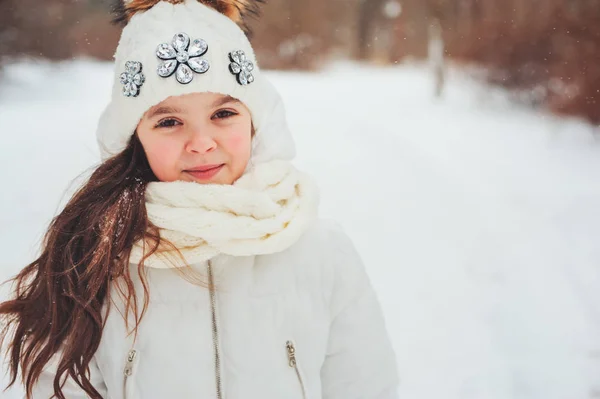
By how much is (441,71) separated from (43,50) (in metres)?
6.51

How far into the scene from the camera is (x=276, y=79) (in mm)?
9922

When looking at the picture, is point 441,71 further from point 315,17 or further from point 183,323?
point 183,323

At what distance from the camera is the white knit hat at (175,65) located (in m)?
1.28

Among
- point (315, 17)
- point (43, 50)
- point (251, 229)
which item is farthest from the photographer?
point (315, 17)

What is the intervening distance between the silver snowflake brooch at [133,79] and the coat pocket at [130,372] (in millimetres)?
608

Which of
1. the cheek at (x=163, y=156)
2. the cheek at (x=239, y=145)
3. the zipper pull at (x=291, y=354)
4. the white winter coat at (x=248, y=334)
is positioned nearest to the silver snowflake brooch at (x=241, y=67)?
the cheek at (x=239, y=145)

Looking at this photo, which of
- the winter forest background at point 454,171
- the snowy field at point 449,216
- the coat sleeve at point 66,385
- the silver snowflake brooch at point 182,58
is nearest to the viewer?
the silver snowflake brooch at point 182,58

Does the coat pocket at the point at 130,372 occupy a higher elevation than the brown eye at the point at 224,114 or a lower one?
lower

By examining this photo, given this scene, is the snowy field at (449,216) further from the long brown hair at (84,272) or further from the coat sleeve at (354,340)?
the coat sleeve at (354,340)

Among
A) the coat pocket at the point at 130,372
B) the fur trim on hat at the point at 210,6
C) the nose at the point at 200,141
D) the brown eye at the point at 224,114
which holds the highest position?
the fur trim on hat at the point at 210,6

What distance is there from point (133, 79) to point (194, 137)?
0.68ft

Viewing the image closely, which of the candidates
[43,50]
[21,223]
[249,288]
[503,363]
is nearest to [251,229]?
[249,288]

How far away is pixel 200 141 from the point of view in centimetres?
126

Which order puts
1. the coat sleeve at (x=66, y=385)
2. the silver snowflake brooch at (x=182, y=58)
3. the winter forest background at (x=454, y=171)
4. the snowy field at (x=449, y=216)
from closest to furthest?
the silver snowflake brooch at (x=182, y=58) → the coat sleeve at (x=66, y=385) → the snowy field at (x=449, y=216) → the winter forest background at (x=454, y=171)
